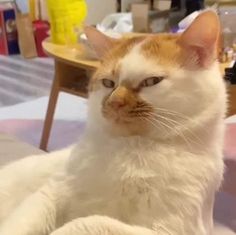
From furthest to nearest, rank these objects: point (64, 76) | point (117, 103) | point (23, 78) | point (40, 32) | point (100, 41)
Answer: point (40, 32), point (23, 78), point (64, 76), point (100, 41), point (117, 103)

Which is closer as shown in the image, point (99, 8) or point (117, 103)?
point (117, 103)

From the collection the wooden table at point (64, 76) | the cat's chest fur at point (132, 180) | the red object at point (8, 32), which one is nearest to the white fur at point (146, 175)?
the cat's chest fur at point (132, 180)

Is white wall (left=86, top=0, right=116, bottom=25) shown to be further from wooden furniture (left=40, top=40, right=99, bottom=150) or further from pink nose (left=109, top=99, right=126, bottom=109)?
pink nose (left=109, top=99, right=126, bottom=109)

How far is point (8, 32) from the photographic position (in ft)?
12.5

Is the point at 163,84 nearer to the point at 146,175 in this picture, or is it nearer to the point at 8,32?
the point at 146,175

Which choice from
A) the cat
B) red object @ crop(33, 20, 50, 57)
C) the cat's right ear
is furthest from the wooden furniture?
red object @ crop(33, 20, 50, 57)

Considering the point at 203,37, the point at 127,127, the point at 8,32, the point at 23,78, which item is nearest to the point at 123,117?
the point at 127,127

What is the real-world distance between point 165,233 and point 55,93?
155 centimetres

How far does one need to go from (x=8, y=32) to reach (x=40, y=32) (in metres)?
0.27

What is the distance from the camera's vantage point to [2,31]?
3799 mm

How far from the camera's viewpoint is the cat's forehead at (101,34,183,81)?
75 cm

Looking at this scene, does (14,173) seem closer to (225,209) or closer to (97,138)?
(97,138)

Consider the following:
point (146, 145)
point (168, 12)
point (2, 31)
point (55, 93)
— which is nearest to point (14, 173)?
point (146, 145)

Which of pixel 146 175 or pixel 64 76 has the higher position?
pixel 146 175
